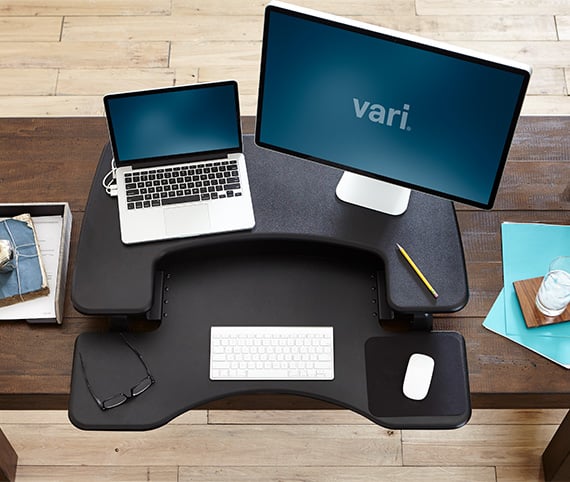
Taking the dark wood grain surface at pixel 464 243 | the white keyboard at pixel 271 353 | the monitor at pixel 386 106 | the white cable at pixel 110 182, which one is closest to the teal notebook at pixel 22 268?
the dark wood grain surface at pixel 464 243

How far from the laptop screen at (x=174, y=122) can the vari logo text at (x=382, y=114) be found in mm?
275

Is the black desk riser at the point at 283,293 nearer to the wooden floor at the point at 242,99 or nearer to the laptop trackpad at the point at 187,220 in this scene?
the laptop trackpad at the point at 187,220

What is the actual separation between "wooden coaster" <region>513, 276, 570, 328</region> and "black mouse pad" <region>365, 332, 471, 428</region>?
163mm

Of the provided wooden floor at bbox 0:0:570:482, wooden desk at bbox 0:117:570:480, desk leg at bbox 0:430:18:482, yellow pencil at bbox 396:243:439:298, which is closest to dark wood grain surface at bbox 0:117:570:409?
wooden desk at bbox 0:117:570:480

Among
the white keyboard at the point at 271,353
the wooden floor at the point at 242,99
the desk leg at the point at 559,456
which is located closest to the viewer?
the white keyboard at the point at 271,353

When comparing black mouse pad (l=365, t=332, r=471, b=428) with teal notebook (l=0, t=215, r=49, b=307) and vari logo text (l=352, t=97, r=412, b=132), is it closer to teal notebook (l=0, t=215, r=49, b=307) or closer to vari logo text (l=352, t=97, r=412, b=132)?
vari logo text (l=352, t=97, r=412, b=132)

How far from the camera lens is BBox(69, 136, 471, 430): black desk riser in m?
1.67

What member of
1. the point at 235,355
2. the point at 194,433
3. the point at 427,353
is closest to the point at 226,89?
the point at 235,355

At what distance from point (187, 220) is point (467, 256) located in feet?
2.09

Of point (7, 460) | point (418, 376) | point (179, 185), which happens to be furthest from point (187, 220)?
point (7, 460)

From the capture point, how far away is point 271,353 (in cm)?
171

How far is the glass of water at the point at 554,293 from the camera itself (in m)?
1.74

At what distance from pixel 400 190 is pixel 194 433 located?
1049 mm

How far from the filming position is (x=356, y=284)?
1.81m
